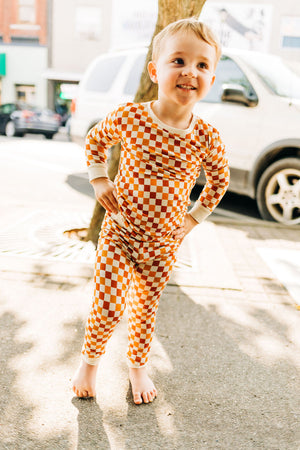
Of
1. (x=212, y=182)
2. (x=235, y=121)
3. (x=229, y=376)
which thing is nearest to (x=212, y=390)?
(x=229, y=376)

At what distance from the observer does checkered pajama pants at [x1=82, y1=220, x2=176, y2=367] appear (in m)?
1.94

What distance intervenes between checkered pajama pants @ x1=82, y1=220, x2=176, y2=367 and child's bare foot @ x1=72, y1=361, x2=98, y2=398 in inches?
1.9

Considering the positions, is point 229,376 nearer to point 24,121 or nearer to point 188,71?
point 188,71

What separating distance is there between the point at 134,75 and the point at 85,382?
6.09 m

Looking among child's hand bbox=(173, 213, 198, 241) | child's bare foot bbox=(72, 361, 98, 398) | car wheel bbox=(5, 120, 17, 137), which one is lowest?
car wheel bbox=(5, 120, 17, 137)

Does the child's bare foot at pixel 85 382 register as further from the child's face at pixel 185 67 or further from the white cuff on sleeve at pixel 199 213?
the child's face at pixel 185 67

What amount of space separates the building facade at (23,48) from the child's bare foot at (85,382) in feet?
86.3

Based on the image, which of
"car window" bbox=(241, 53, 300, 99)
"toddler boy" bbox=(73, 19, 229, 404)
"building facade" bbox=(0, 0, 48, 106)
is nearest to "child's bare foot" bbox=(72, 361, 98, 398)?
"toddler boy" bbox=(73, 19, 229, 404)

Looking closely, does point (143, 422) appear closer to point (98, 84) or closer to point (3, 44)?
point (98, 84)

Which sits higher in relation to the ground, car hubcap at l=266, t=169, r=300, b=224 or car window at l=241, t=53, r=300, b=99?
car window at l=241, t=53, r=300, b=99

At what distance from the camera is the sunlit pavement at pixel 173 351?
1984 mm

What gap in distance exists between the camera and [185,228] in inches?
83.7

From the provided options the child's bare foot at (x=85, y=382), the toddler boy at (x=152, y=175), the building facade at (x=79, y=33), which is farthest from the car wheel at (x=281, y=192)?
the building facade at (x=79, y=33)

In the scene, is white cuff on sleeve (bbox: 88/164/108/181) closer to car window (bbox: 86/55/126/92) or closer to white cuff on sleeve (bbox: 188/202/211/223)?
white cuff on sleeve (bbox: 188/202/211/223)
